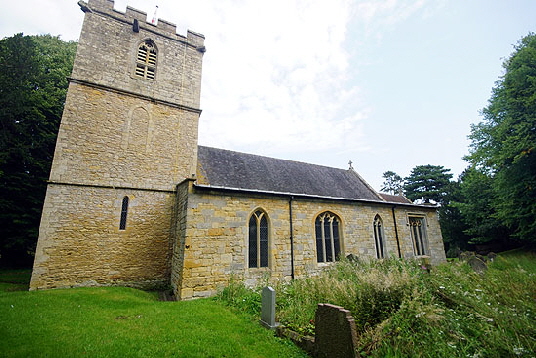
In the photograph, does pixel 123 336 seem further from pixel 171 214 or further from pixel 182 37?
pixel 182 37

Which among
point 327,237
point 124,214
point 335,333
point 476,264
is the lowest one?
point 335,333

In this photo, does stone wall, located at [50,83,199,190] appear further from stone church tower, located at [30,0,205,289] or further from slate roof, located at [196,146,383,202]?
slate roof, located at [196,146,383,202]

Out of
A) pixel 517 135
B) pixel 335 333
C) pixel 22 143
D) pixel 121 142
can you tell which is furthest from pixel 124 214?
pixel 517 135

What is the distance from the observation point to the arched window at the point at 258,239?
9.71 meters

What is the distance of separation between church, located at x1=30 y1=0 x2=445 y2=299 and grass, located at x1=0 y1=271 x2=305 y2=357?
1650mm

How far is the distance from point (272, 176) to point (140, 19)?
437 inches

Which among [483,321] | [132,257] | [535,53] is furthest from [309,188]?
[535,53]

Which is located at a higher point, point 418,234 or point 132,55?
point 132,55

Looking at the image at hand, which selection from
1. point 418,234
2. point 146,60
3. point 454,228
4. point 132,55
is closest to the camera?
point 132,55

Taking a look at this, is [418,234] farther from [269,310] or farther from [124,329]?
[124,329]

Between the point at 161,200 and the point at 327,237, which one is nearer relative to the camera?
the point at 161,200

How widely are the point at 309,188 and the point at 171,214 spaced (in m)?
7.61

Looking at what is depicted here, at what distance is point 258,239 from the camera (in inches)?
392

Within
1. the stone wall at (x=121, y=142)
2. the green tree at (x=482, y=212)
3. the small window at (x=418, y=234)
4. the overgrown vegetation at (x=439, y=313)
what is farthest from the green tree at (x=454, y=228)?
the stone wall at (x=121, y=142)
